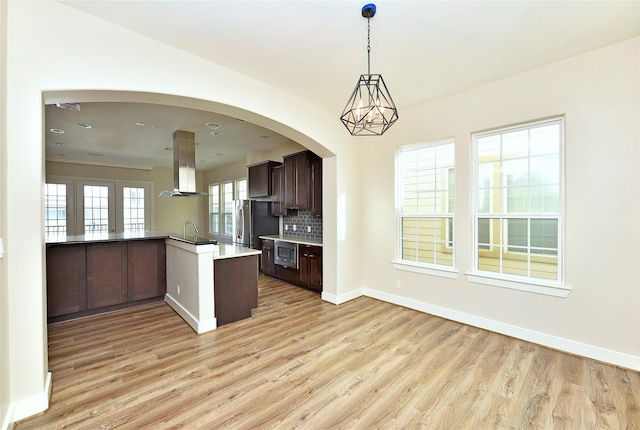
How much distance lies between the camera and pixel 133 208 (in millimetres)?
8258

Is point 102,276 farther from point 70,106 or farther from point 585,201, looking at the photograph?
point 585,201

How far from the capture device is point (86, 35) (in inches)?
85.2

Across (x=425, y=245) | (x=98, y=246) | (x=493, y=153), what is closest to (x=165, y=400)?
(x=98, y=246)

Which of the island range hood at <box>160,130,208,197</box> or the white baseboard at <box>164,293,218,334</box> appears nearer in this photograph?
the white baseboard at <box>164,293,218,334</box>

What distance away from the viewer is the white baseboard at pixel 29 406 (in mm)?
1822

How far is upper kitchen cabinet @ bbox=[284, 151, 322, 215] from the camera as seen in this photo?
4.96 meters

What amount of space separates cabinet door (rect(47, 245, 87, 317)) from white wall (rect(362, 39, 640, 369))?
4997mm

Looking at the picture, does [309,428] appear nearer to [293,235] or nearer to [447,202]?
[447,202]

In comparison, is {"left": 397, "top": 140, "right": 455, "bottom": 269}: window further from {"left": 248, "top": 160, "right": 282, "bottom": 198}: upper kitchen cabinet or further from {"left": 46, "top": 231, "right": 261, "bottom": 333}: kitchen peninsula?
{"left": 248, "top": 160, "right": 282, "bottom": 198}: upper kitchen cabinet

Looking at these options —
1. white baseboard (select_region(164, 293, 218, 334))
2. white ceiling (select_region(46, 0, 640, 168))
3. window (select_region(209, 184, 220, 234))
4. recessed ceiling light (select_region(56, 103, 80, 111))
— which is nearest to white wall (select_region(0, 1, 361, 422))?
white ceiling (select_region(46, 0, 640, 168))

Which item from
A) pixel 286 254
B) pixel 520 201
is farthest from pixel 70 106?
pixel 520 201

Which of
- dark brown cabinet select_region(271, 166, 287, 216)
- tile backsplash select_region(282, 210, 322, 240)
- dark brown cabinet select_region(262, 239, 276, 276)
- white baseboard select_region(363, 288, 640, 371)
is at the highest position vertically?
dark brown cabinet select_region(271, 166, 287, 216)

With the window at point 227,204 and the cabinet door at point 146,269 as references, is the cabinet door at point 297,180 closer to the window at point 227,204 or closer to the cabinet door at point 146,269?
the cabinet door at point 146,269

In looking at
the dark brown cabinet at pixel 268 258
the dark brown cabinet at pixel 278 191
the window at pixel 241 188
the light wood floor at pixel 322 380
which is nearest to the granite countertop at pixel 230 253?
the light wood floor at pixel 322 380
